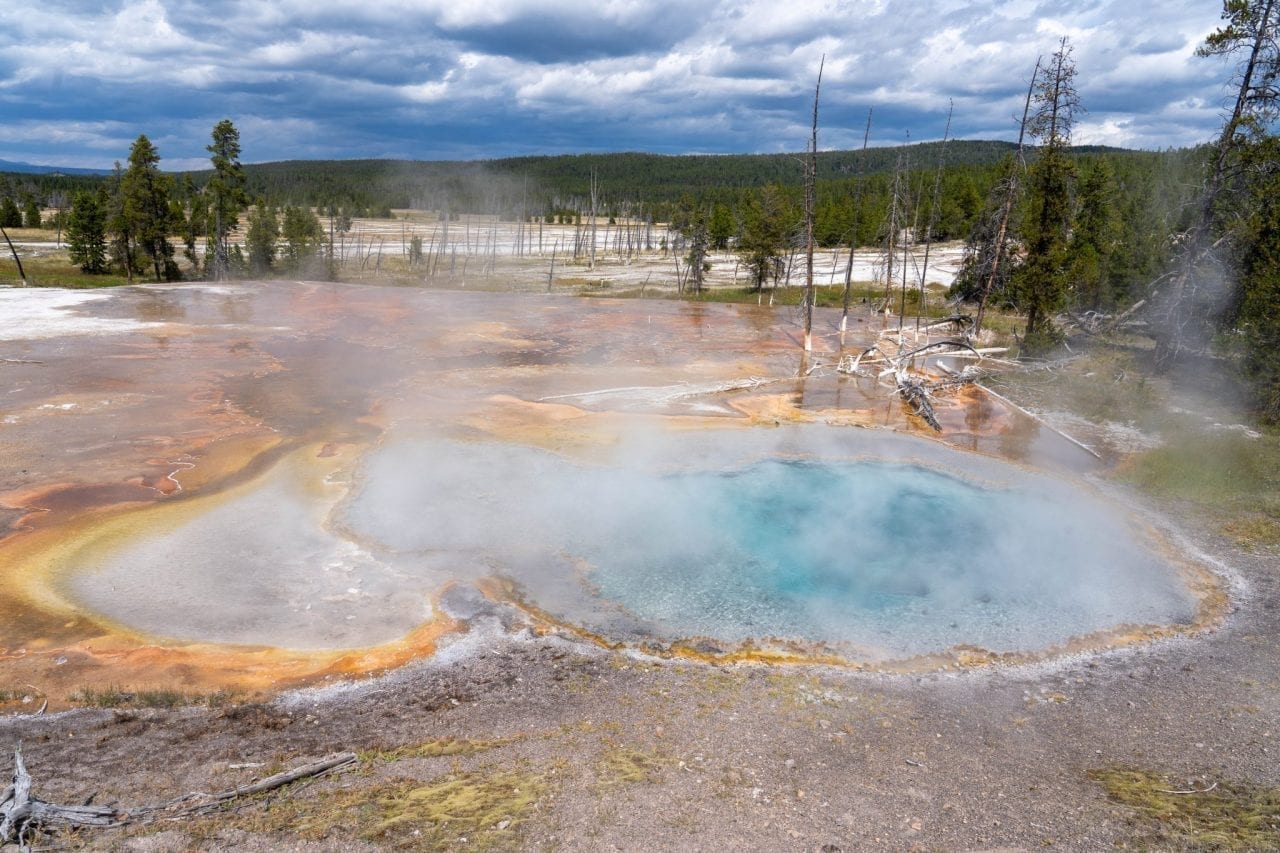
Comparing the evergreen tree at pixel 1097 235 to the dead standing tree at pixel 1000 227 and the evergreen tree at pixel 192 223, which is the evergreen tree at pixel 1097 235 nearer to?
the dead standing tree at pixel 1000 227

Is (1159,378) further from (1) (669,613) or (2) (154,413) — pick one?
(2) (154,413)

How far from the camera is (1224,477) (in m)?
13.6

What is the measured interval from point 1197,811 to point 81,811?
8.05 meters

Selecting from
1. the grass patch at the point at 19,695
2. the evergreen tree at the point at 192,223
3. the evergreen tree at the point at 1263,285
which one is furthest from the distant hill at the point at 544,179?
the grass patch at the point at 19,695

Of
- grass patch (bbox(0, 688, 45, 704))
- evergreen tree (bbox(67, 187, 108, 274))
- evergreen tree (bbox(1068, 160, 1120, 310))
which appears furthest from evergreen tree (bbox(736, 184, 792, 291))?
evergreen tree (bbox(67, 187, 108, 274))

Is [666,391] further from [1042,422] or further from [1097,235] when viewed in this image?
[1097,235]

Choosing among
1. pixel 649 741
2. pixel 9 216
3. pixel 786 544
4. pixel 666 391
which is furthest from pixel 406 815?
pixel 9 216

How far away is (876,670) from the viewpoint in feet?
27.3

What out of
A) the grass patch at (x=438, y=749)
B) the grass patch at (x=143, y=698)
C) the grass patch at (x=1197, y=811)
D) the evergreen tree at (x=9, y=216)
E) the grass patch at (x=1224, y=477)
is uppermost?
the evergreen tree at (x=9, y=216)

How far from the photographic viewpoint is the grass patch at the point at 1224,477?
12.0 meters

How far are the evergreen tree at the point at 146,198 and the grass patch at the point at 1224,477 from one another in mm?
44176

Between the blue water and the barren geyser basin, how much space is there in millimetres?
49

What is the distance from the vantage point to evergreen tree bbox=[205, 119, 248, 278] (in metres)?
41.4

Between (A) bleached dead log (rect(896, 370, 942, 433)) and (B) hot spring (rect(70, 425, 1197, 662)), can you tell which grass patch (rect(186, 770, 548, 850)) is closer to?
(B) hot spring (rect(70, 425, 1197, 662))
